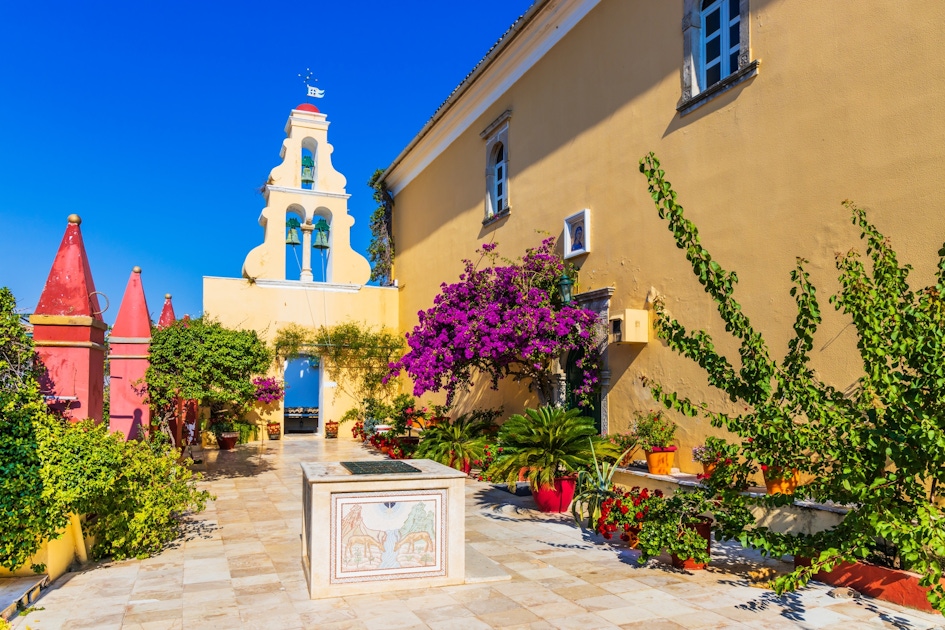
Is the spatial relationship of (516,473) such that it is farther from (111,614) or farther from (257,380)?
(257,380)

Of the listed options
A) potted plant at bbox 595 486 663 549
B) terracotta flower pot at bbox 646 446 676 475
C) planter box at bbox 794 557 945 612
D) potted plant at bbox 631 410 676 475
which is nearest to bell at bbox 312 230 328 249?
potted plant at bbox 631 410 676 475

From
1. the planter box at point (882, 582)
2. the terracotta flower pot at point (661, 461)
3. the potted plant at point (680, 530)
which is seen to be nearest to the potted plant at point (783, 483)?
the potted plant at point (680, 530)

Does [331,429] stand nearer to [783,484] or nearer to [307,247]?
[307,247]

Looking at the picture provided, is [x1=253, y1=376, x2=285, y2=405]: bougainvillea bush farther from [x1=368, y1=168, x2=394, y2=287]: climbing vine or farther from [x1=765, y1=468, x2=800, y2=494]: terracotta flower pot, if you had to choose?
[x1=765, y1=468, x2=800, y2=494]: terracotta flower pot

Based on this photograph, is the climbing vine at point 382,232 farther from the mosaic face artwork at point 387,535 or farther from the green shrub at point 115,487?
the mosaic face artwork at point 387,535

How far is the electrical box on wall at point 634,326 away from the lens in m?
9.20

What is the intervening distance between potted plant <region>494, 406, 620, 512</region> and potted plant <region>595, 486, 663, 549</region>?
1.44m

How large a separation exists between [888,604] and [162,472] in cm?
618

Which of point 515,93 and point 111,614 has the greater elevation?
point 515,93

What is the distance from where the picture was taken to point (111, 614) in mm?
4754

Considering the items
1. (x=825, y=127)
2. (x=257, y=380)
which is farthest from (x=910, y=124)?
(x=257, y=380)

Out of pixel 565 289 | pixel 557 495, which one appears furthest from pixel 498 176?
pixel 557 495

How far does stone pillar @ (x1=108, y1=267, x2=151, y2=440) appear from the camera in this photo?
9.60 meters

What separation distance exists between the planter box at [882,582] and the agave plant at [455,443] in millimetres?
6587
